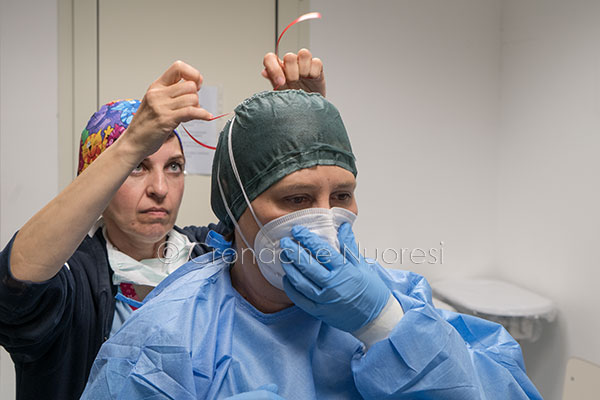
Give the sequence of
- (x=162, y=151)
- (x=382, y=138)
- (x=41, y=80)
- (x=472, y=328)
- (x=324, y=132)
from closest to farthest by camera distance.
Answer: (x=324, y=132), (x=472, y=328), (x=162, y=151), (x=41, y=80), (x=382, y=138)

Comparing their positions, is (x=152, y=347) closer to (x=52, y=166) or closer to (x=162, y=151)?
(x=162, y=151)

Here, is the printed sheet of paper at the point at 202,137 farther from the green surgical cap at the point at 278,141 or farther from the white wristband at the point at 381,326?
the white wristband at the point at 381,326

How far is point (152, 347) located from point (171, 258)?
621 mm

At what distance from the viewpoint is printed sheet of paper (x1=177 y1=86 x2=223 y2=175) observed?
2.36 metres

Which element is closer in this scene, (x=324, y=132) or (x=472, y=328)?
(x=324, y=132)

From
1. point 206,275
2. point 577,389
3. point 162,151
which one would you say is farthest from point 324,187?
point 577,389

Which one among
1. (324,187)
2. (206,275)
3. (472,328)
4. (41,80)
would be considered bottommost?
(472,328)

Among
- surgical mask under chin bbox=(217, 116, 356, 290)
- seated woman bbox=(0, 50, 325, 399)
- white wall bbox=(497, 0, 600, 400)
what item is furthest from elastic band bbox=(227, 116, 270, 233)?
white wall bbox=(497, 0, 600, 400)

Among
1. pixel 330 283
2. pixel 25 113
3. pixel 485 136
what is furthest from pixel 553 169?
pixel 25 113

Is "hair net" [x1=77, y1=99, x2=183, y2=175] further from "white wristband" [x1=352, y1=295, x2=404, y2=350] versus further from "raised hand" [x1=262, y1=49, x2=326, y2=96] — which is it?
"white wristband" [x1=352, y1=295, x2=404, y2=350]

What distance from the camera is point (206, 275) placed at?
3.38ft

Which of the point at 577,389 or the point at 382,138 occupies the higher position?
the point at 382,138

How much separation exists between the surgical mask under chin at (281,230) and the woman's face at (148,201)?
1.56ft

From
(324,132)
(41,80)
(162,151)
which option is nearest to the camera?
(324,132)
